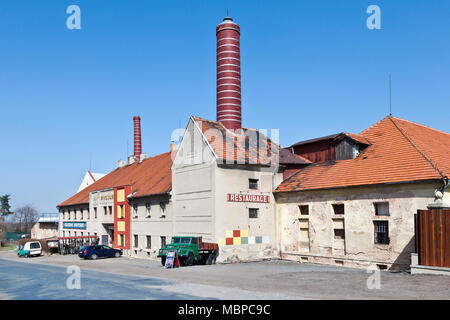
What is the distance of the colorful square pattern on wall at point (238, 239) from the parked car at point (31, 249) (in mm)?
24435

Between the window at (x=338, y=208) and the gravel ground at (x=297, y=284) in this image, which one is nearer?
the gravel ground at (x=297, y=284)

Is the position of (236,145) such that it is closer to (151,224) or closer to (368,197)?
(368,197)

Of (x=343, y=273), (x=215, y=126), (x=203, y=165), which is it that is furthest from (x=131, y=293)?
(x=215, y=126)

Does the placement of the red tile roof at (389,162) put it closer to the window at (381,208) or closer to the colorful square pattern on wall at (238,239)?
the window at (381,208)

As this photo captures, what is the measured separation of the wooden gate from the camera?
19.1 metres

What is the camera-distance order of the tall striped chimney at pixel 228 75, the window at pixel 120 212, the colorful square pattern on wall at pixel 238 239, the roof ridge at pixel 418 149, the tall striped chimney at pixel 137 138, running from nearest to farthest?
the roof ridge at pixel 418 149 < the colorful square pattern on wall at pixel 238 239 < the tall striped chimney at pixel 228 75 < the window at pixel 120 212 < the tall striped chimney at pixel 137 138

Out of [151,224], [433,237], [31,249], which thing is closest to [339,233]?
[433,237]

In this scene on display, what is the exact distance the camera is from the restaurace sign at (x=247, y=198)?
Answer: 2938 cm

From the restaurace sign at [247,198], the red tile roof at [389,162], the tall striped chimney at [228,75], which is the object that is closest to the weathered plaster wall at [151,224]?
the restaurace sign at [247,198]

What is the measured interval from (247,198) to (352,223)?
7.47m

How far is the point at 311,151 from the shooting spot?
110ft

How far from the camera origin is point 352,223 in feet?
84.9
